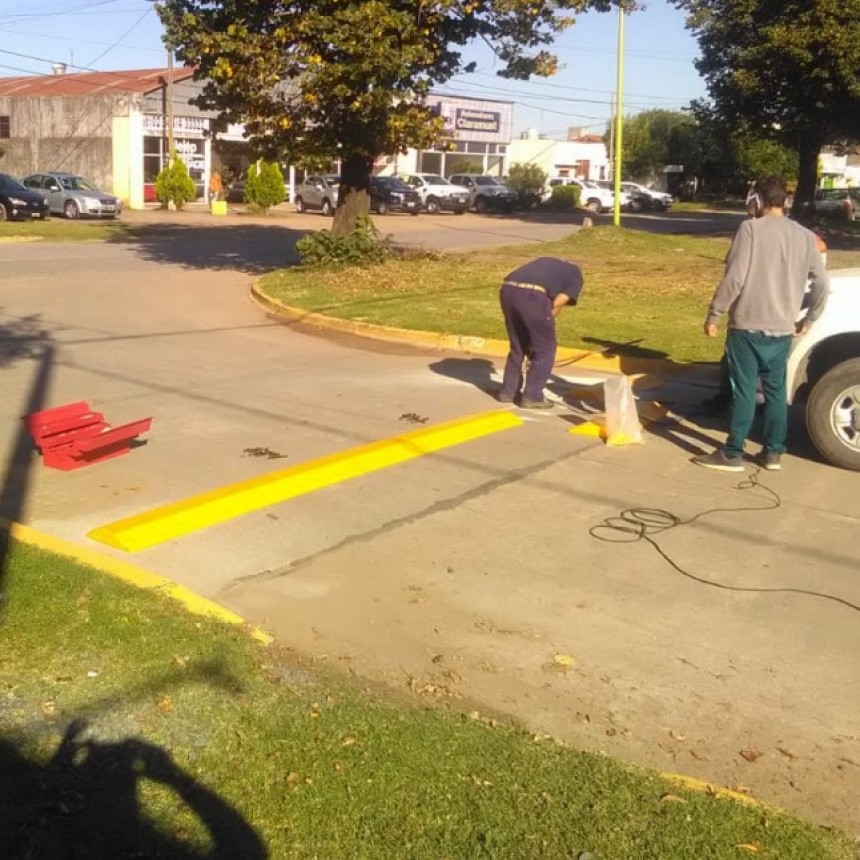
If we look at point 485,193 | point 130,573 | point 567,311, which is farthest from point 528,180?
point 130,573

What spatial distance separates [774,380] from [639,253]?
1953cm

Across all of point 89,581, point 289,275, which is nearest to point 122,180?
point 289,275

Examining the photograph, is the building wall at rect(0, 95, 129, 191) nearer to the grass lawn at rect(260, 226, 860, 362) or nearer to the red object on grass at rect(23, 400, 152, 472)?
the grass lawn at rect(260, 226, 860, 362)

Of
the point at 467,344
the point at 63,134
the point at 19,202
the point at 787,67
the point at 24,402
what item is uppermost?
the point at 787,67

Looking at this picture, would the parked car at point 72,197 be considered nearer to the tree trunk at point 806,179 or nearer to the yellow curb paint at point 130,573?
the tree trunk at point 806,179

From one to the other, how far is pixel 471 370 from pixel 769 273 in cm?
463

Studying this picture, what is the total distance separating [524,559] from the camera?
5.62 m

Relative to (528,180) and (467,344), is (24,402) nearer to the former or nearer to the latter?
(467,344)

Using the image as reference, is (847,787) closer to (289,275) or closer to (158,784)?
(158,784)

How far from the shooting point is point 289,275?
60.8 ft

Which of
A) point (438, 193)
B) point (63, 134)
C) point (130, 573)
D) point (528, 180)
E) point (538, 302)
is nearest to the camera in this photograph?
point (130, 573)

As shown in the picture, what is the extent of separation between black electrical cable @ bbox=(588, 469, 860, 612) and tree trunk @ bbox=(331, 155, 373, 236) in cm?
1414

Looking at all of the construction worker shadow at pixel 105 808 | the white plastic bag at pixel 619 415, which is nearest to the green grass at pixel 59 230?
the white plastic bag at pixel 619 415

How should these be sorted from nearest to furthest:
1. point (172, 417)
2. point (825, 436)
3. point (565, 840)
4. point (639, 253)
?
point (565, 840), point (825, 436), point (172, 417), point (639, 253)
